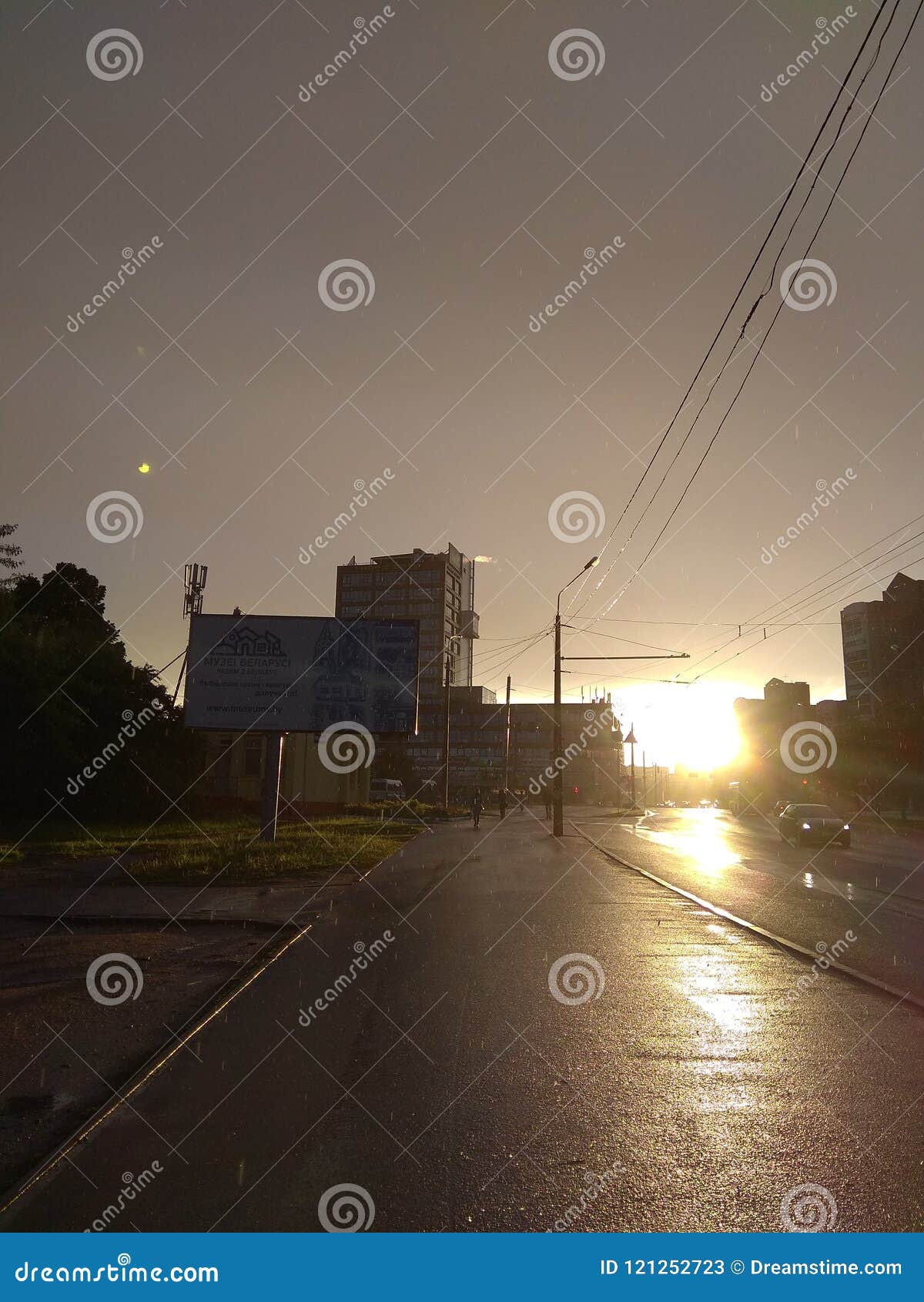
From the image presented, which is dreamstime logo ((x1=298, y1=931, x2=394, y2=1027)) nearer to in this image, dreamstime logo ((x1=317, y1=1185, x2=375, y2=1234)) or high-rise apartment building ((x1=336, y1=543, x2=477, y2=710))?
dreamstime logo ((x1=317, y1=1185, x2=375, y2=1234))

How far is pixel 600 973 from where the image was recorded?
8164mm

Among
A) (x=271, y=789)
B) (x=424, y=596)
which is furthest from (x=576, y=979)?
(x=424, y=596)

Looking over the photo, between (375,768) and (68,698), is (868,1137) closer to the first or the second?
(68,698)

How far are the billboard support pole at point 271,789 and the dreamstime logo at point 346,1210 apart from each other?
2207 cm

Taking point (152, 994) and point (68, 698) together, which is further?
point (68, 698)

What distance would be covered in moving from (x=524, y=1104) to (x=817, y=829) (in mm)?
26355

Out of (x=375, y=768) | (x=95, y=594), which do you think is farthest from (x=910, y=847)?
(x=375, y=768)

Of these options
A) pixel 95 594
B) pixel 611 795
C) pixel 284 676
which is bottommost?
pixel 611 795

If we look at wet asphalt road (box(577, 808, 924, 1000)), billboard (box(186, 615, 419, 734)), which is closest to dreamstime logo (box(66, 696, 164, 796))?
billboard (box(186, 615, 419, 734))

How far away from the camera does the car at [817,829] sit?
2819 centimetres

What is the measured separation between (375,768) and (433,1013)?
101 metres

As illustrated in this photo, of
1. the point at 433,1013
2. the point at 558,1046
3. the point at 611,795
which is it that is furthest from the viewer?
the point at 611,795

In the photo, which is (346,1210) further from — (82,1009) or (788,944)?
(788,944)

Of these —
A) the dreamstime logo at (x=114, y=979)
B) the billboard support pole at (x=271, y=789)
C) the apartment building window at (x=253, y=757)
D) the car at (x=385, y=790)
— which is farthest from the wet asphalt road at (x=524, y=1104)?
the car at (x=385, y=790)
